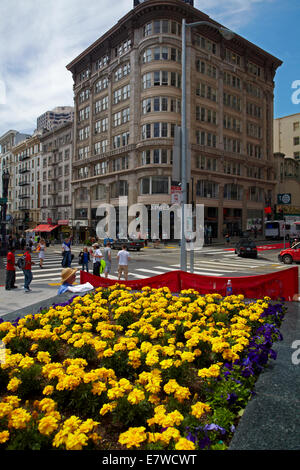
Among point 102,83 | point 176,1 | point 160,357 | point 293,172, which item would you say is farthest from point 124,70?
point 160,357

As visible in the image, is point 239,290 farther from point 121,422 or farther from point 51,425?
point 51,425

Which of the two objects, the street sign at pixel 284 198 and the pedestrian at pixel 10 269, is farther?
the street sign at pixel 284 198

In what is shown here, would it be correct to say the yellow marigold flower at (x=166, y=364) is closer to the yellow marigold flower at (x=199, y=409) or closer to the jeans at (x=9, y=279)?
the yellow marigold flower at (x=199, y=409)

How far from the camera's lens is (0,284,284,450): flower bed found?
282 cm

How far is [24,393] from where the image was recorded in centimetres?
377

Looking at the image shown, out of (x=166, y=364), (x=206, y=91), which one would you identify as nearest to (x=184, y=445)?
(x=166, y=364)

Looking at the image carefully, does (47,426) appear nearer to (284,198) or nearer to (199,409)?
(199,409)

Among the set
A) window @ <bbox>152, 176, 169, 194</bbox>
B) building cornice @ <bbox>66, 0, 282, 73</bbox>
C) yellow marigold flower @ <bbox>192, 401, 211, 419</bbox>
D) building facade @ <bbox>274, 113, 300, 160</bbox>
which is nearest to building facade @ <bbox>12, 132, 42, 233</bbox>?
building cornice @ <bbox>66, 0, 282, 73</bbox>

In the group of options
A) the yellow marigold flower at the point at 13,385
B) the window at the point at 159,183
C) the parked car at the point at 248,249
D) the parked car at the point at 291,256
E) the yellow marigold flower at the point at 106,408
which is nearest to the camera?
the yellow marigold flower at the point at 106,408

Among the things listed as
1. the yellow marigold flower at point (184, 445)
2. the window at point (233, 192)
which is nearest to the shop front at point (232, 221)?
the window at point (233, 192)

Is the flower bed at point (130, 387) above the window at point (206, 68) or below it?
below

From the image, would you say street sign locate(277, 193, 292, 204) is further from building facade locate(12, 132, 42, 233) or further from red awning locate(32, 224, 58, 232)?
building facade locate(12, 132, 42, 233)

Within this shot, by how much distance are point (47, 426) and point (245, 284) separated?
775cm

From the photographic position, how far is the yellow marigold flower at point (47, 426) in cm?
276
